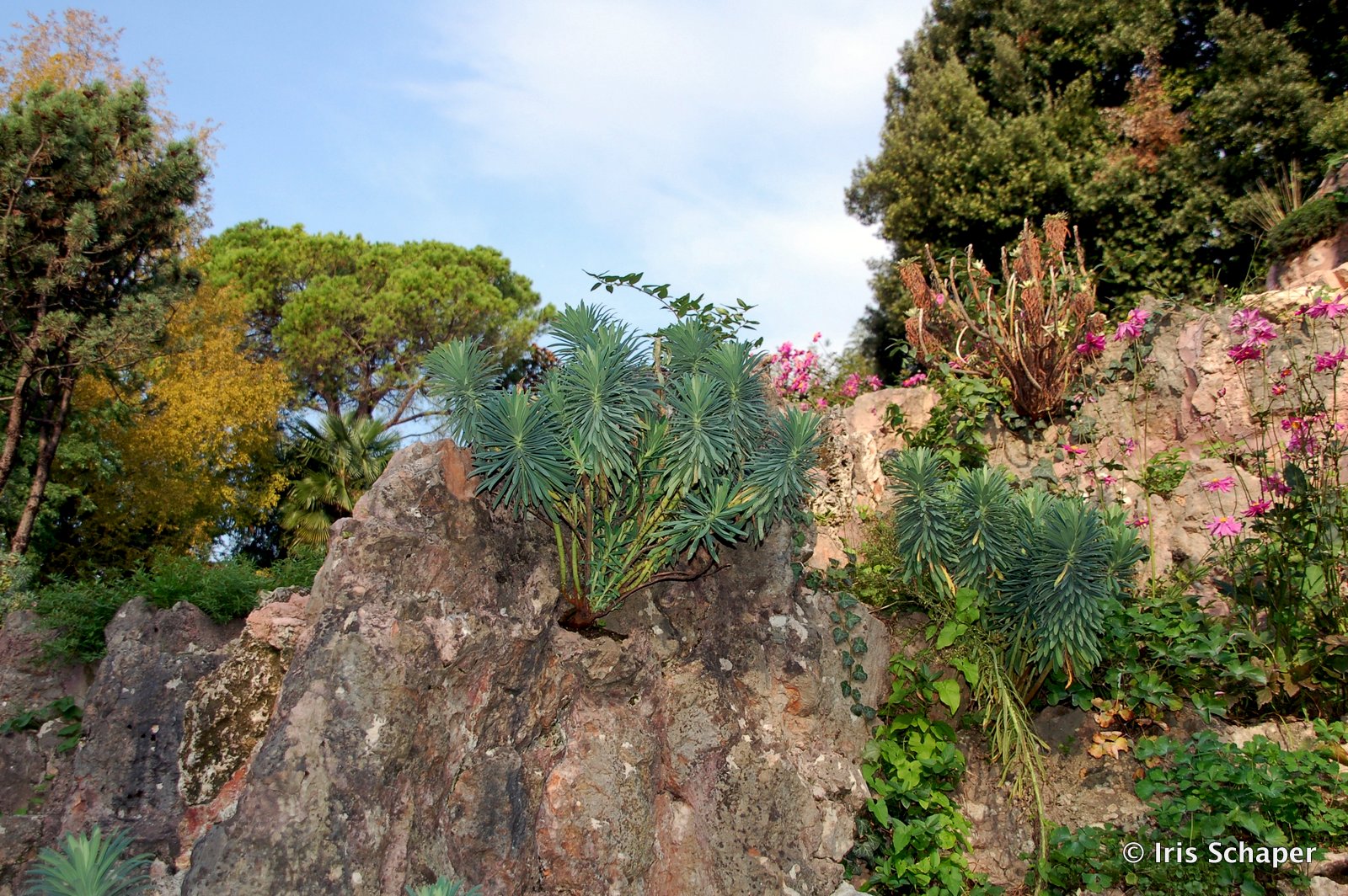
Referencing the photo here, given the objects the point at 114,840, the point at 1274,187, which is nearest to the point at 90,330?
the point at 114,840

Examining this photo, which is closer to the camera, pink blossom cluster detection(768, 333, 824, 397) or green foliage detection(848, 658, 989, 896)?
green foliage detection(848, 658, 989, 896)

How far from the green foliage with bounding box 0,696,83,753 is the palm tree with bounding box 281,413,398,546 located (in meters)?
9.29

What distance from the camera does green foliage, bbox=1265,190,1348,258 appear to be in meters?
10.3

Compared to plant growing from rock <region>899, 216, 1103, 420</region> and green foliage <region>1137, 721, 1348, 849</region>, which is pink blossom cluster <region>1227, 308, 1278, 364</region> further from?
green foliage <region>1137, 721, 1348, 849</region>

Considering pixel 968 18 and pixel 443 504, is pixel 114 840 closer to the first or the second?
pixel 443 504

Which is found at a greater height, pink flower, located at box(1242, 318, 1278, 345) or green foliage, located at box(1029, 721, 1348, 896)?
pink flower, located at box(1242, 318, 1278, 345)

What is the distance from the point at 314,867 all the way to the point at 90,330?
11.5 meters

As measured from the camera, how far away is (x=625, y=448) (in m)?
5.60

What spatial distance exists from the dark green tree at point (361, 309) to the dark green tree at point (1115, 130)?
1274 centimetres

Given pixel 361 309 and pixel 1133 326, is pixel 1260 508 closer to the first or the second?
pixel 1133 326

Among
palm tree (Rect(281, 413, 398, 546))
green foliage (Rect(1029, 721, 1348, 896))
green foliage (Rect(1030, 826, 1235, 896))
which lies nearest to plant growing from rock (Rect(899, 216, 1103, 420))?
green foliage (Rect(1029, 721, 1348, 896))

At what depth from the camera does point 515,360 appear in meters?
25.8

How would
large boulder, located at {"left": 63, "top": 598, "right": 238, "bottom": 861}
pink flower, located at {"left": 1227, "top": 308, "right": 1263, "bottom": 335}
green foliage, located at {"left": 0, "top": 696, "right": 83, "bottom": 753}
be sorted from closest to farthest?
large boulder, located at {"left": 63, "top": 598, "right": 238, "bottom": 861} < pink flower, located at {"left": 1227, "top": 308, "right": 1263, "bottom": 335} < green foliage, located at {"left": 0, "top": 696, "right": 83, "bottom": 753}

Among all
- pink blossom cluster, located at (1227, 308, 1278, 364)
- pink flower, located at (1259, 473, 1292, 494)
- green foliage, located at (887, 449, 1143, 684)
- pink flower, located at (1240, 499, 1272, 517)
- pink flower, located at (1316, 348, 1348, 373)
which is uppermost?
pink blossom cluster, located at (1227, 308, 1278, 364)
